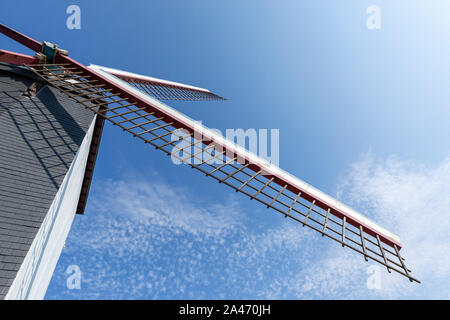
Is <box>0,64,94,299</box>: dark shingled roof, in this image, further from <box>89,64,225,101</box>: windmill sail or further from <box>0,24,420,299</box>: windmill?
<box>89,64,225,101</box>: windmill sail

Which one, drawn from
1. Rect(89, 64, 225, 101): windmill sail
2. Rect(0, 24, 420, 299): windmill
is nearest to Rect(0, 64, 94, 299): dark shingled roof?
Rect(0, 24, 420, 299): windmill

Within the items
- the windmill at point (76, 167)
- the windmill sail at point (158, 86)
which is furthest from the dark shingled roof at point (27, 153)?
the windmill sail at point (158, 86)

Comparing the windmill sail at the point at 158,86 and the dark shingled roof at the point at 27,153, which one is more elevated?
the windmill sail at the point at 158,86

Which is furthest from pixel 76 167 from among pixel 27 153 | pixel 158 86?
pixel 158 86

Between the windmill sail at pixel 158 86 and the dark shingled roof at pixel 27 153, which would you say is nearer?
the dark shingled roof at pixel 27 153

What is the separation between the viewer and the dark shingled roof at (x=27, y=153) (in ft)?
17.5

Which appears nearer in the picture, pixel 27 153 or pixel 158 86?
pixel 27 153

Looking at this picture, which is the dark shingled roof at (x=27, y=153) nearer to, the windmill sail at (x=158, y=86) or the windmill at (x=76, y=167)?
the windmill at (x=76, y=167)

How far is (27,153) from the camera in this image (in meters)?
7.40

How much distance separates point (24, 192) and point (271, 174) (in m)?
6.81

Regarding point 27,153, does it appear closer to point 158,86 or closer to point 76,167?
point 76,167

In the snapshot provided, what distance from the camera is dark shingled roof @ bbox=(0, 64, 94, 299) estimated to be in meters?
5.33
